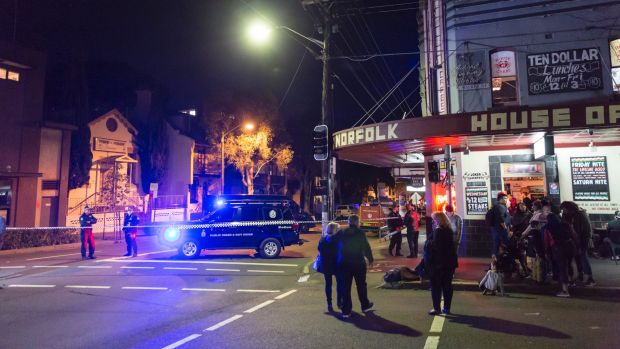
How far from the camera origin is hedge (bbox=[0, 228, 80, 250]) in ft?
60.5

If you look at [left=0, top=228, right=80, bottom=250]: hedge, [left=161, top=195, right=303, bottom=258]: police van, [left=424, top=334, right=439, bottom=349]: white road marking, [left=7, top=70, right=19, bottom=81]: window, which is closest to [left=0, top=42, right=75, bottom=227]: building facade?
[left=7, top=70, right=19, bottom=81]: window

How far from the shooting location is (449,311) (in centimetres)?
724

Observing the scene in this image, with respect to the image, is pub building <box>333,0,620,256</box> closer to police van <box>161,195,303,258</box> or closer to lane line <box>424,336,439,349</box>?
police van <box>161,195,303,258</box>

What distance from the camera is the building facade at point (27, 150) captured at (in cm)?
2214

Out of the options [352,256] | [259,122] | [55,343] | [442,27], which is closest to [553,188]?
[442,27]

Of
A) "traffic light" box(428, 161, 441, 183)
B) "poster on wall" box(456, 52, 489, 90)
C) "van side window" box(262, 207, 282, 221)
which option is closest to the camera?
"traffic light" box(428, 161, 441, 183)

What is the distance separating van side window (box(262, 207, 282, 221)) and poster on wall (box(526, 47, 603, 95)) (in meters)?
9.50

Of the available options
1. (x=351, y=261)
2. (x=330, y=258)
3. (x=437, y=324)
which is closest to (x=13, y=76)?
(x=330, y=258)

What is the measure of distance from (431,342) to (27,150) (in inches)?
968

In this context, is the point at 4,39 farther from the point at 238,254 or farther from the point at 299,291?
the point at 299,291

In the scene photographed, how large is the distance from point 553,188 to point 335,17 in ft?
31.8

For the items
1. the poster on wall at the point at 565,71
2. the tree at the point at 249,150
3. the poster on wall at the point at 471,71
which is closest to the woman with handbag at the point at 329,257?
the poster on wall at the point at 471,71

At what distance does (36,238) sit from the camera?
64.2ft

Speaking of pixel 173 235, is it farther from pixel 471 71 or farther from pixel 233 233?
pixel 471 71
